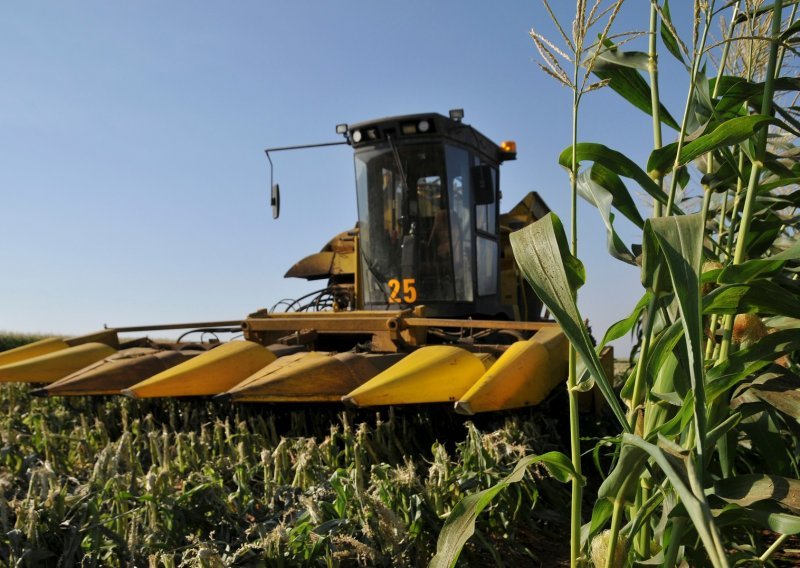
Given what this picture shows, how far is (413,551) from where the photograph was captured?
7.98ft

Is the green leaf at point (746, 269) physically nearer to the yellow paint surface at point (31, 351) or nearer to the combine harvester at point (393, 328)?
the combine harvester at point (393, 328)

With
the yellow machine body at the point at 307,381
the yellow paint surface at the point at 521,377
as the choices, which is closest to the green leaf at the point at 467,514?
the yellow paint surface at the point at 521,377

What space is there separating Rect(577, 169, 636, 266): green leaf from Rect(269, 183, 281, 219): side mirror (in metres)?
4.65

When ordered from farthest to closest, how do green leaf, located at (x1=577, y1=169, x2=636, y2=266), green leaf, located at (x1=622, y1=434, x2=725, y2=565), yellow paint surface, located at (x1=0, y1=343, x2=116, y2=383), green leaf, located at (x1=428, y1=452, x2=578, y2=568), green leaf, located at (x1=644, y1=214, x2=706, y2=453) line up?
1. yellow paint surface, located at (x1=0, y1=343, x2=116, y2=383)
2. green leaf, located at (x1=577, y1=169, x2=636, y2=266)
3. green leaf, located at (x1=428, y1=452, x2=578, y2=568)
4. green leaf, located at (x1=644, y1=214, x2=706, y2=453)
5. green leaf, located at (x1=622, y1=434, x2=725, y2=565)

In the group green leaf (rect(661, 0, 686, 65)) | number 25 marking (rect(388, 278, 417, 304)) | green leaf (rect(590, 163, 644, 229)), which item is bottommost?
number 25 marking (rect(388, 278, 417, 304))

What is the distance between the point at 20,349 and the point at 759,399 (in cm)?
543

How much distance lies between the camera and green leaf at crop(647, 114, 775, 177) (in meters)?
1.55

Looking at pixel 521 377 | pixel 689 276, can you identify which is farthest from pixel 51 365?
pixel 689 276

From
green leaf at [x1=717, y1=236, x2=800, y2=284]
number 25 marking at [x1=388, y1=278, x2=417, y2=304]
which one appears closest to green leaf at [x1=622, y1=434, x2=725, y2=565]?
green leaf at [x1=717, y1=236, x2=800, y2=284]

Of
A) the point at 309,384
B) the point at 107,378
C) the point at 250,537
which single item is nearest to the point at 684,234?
the point at 250,537

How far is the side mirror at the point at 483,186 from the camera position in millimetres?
5773

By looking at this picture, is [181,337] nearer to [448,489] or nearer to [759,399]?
[448,489]

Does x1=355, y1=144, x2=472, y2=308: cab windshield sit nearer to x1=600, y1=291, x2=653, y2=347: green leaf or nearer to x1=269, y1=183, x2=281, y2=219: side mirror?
x1=269, y1=183, x2=281, y2=219: side mirror

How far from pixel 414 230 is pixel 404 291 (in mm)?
477
